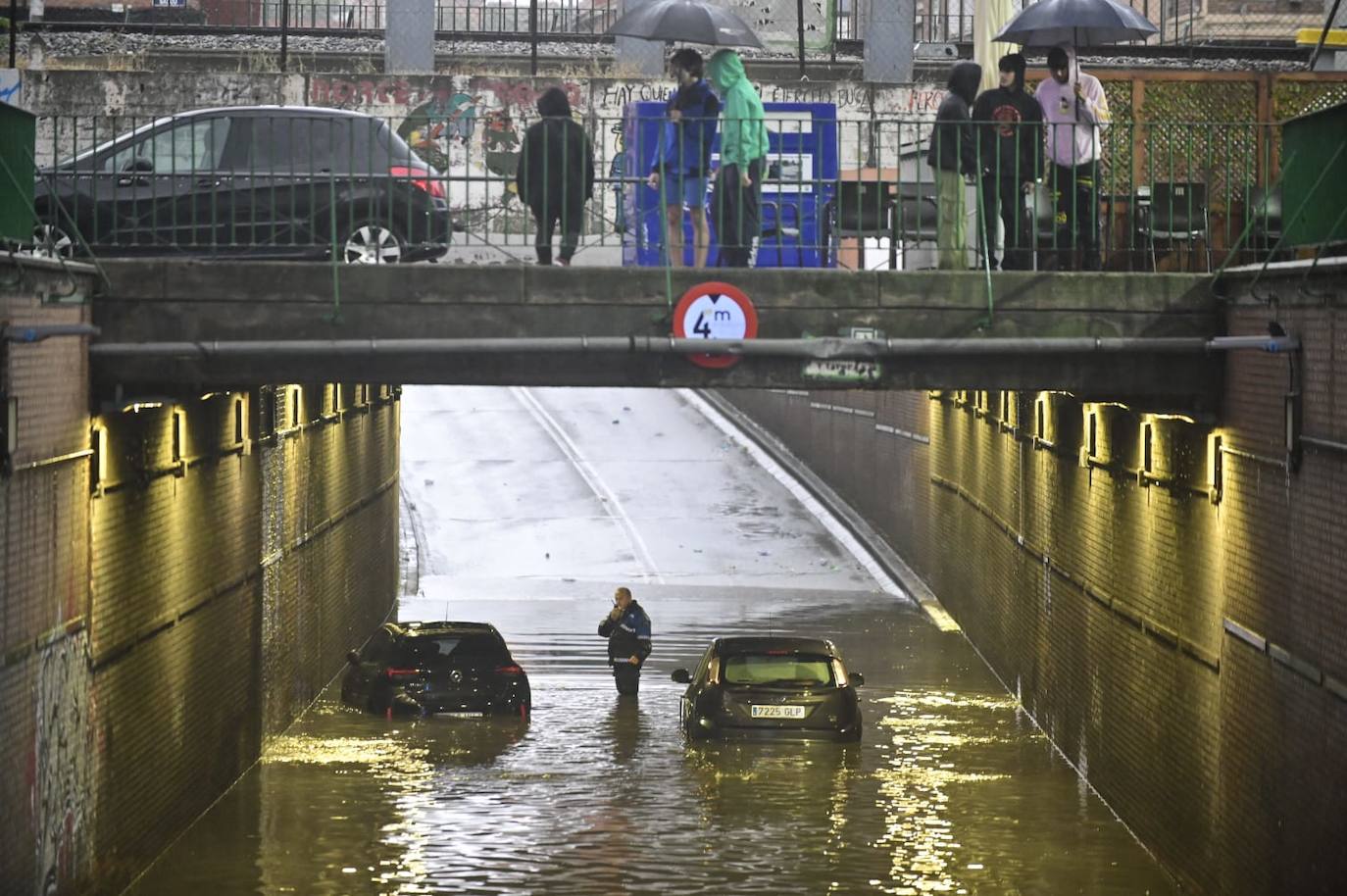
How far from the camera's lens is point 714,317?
15641 mm

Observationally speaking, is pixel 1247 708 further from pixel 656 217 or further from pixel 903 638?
pixel 903 638

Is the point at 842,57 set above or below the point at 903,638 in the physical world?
above


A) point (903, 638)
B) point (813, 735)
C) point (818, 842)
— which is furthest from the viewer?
point (903, 638)

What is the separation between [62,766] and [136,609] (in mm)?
2210

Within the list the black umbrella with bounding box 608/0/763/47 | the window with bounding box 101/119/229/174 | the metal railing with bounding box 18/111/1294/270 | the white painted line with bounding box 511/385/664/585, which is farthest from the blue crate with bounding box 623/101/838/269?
the white painted line with bounding box 511/385/664/585

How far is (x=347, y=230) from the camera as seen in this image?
18.5 metres

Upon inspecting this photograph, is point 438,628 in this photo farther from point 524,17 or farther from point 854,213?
point 524,17

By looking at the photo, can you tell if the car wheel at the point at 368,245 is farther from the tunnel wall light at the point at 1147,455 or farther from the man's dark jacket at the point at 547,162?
the tunnel wall light at the point at 1147,455

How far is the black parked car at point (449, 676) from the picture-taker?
24.0 metres

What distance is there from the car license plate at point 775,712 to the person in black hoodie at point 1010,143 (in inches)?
234

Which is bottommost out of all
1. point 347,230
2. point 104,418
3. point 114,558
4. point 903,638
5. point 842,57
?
point 903,638

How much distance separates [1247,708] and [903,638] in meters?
16.7

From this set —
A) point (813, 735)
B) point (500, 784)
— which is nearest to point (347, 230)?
point (500, 784)

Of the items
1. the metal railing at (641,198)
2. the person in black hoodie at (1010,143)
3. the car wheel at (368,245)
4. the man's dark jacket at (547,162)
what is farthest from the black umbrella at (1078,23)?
the car wheel at (368,245)
